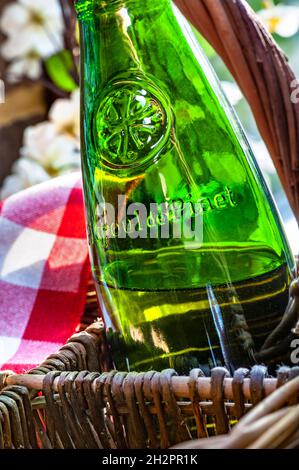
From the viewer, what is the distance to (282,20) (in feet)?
2.48

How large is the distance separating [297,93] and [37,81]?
0.73 meters

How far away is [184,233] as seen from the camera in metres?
0.40

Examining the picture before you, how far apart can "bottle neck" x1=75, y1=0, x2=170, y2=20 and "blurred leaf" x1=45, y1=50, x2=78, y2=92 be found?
0.57 m

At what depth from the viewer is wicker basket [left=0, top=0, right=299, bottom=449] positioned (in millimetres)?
311

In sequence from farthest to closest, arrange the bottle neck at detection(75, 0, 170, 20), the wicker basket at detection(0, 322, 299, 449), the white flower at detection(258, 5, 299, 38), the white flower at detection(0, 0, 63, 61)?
the white flower at detection(0, 0, 63, 61) → the white flower at detection(258, 5, 299, 38) → the bottle neck at detection(75, 0, 170, 20) → the wicker basket at detection(0, 322, 299, 449)

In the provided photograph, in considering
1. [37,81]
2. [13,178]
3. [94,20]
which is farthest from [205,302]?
[37,81]

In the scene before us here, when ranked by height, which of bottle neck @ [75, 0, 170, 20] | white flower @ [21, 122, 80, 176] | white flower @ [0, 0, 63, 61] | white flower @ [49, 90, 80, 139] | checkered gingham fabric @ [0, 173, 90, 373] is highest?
white flower @ [0, 0, 63, 61]

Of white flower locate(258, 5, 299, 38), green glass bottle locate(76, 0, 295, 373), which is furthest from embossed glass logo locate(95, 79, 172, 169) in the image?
white flower locate(258, 5, 299, 38)

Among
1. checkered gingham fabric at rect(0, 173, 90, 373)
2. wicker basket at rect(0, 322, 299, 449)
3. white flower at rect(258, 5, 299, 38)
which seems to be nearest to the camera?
wicker basket at rect(0, 322, 299, 449)

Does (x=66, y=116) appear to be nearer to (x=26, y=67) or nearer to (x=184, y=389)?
(x=26, y=67)

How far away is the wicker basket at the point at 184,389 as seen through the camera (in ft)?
1.02

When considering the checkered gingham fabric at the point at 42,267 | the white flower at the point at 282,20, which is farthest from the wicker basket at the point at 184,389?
the white flower at the point at 282,20

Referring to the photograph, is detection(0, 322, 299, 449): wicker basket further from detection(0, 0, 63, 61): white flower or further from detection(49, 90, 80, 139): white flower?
detection(0, 0, 63, 61): white flower

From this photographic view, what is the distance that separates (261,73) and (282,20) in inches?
17.6
